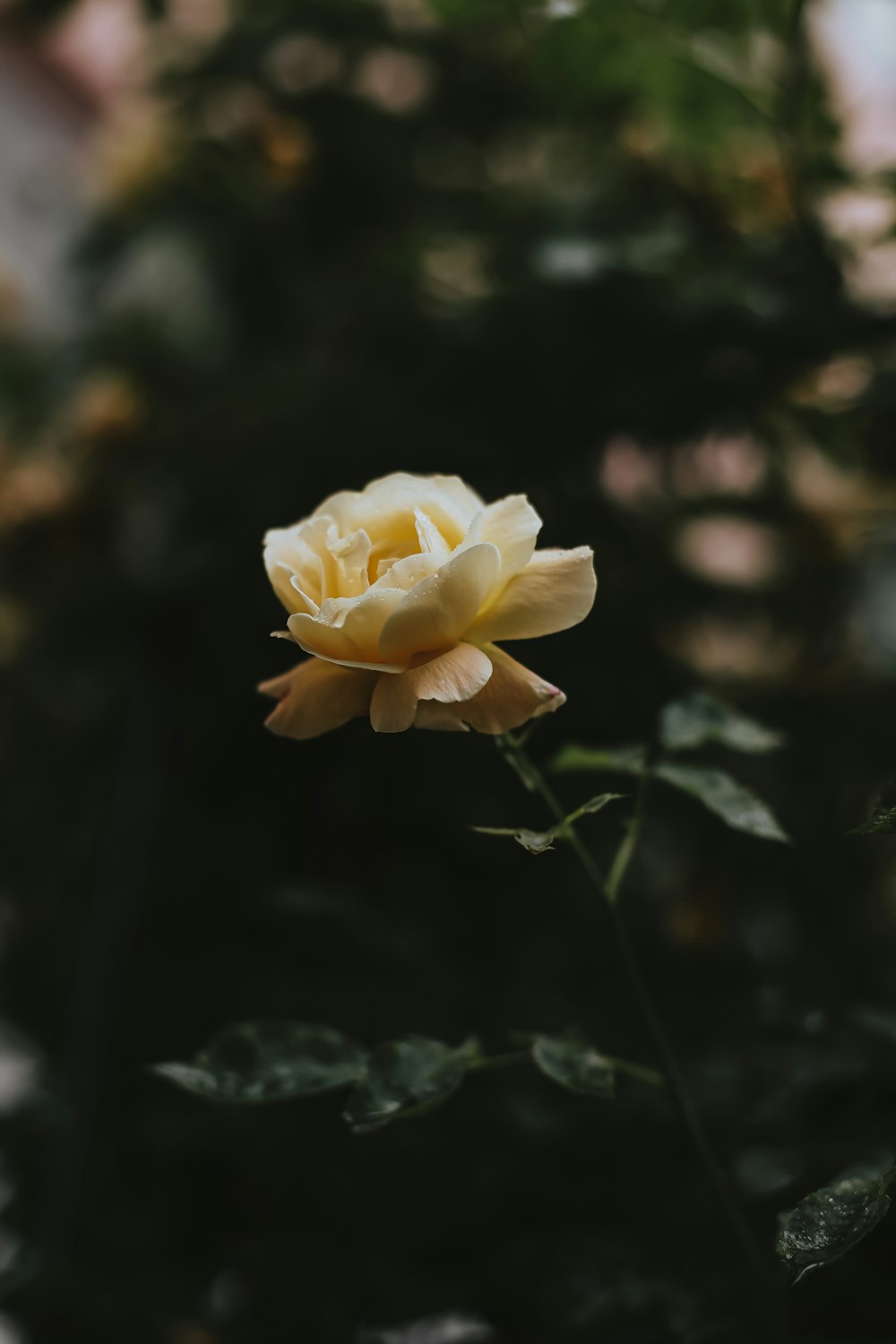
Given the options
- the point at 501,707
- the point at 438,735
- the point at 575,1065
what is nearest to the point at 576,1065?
the point at 575,1065

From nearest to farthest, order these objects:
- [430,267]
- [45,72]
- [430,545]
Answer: [430,545] < [430,267] < [45,72]

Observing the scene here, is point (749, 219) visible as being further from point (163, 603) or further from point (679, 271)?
point (163, 603)

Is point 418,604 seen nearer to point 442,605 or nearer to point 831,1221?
point 442,605

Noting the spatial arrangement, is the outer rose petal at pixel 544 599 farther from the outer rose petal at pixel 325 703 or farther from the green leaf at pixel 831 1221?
the green leaf at pixel 831 1221

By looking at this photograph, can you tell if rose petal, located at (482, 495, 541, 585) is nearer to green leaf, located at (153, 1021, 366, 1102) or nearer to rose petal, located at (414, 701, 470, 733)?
rose petal, located at (414, 701, 470, 733)

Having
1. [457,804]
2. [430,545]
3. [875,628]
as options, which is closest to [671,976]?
[457,804]

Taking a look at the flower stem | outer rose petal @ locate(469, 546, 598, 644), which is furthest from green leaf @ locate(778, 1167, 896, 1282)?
outer rose petal @ locate(469, 546, 598, 644)
